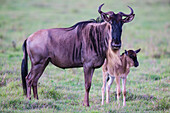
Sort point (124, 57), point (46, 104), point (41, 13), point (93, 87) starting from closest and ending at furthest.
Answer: point (46, 104) → point (124, 57) → point (93, 87) → point (41, 13)

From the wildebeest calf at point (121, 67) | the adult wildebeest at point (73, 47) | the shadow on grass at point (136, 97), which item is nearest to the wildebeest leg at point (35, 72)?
the adult wildebeest at point (73, 47)

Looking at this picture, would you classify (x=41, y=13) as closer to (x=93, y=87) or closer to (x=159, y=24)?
(x=159, y=24)

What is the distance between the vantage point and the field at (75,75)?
5.51 m

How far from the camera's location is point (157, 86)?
737 centimetres

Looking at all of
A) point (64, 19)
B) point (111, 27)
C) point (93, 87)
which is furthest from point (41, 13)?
point (111, 27)

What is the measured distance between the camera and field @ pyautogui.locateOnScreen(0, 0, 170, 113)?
551 centimetres

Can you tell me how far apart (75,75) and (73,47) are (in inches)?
94.2

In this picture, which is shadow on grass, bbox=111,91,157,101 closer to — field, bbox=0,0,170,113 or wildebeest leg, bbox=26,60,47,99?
field, bbox=0,0,170,113

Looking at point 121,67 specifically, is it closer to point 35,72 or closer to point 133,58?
point 133,58

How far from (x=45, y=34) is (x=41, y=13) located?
13.6m

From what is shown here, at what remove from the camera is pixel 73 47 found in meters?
5.85

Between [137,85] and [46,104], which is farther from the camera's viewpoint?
[137,85]

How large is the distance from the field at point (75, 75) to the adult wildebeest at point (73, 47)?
21.3 inches

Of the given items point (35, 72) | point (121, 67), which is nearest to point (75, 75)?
point (121, 67)
